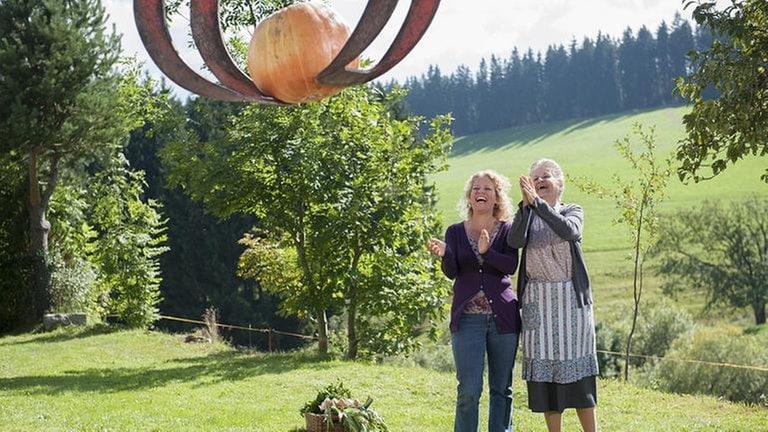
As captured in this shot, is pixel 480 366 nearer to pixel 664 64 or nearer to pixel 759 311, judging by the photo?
pixel 759 311

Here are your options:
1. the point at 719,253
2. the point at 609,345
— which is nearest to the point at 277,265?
the point at 609,345

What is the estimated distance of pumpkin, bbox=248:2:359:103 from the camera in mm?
1824

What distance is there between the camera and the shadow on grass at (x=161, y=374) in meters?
10.9

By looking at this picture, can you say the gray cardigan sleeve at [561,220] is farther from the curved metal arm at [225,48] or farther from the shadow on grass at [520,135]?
the shadow on grass at [520,135]

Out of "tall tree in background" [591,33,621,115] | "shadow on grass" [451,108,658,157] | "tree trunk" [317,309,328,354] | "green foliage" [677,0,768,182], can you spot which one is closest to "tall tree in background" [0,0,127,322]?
"tree trunk" [317,309,328,354]

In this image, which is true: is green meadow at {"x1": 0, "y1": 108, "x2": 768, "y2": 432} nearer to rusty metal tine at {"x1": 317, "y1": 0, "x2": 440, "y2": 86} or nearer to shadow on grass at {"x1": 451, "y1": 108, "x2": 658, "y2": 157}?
rusty metal tine at {"x1": 317, "y1": 0, "x2": 440, "y2": 86}

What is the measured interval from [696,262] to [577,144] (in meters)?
24.4

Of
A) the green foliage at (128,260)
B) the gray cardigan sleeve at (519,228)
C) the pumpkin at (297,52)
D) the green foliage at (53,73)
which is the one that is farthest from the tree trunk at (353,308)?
the pumpkin at (297,52)

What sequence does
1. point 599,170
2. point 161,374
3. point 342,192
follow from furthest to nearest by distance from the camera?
point 599,170 < point 342,192 < point 161,374

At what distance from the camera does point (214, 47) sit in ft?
6.01

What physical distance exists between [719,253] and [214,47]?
145 ft

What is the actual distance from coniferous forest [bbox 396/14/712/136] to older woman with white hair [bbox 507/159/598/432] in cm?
7321

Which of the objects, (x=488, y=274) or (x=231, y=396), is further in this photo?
(x=231, y=396)

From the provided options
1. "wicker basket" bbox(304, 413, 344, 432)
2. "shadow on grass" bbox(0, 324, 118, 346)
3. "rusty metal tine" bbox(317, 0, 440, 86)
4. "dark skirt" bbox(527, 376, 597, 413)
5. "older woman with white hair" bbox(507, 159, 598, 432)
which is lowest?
"shadow on grass" bbox(0, 324, 118, 346)
